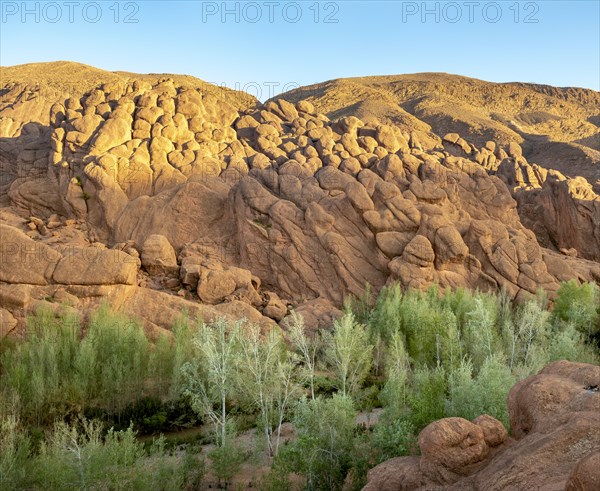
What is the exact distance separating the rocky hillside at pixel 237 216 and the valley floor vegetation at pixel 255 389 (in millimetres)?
2373

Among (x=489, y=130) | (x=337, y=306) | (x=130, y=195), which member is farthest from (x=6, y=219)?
(x=489, y=130)

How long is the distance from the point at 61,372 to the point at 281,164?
22646mm

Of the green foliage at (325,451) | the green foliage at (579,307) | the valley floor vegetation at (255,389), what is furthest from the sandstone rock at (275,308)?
the green foliage at (325,451)

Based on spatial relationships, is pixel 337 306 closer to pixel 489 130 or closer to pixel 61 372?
pixel 61 372

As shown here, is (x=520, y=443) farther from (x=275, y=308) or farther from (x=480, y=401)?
(x=275, y=308)

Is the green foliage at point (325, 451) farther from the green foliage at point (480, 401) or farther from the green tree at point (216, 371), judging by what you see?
the green tree at point (216, 371)

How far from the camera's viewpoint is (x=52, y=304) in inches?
1031

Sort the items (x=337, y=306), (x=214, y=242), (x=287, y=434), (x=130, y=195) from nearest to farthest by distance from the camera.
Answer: (x=287, y=434)
(x=337, y=306)
(x=214, y=242)
(x=130, y=195)

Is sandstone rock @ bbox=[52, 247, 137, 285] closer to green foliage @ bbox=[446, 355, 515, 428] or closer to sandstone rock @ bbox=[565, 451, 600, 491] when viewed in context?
green foliage @ bbox=[446, 355, 515, 428]

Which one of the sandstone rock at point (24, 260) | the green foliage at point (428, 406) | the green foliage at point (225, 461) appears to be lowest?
the green foliage at point (225, 461)

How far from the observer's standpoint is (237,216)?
1419 inches

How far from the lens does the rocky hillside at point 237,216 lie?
29.1 m

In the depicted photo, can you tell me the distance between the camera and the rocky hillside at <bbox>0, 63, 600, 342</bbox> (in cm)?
2909

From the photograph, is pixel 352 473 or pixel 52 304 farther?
pixel 52 304
